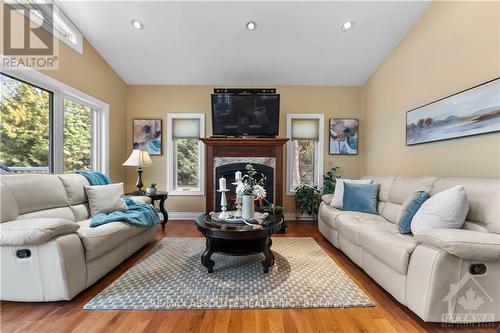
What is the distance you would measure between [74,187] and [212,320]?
2.23 m

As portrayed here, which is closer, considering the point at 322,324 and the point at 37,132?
the point at 322,324

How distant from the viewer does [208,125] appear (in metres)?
4.70

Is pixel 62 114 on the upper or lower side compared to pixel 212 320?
upper

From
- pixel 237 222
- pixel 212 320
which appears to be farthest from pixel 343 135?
pixel 212 320

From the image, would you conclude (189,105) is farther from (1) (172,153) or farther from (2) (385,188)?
(2) (385,188)

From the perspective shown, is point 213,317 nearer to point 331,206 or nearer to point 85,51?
point 331,206

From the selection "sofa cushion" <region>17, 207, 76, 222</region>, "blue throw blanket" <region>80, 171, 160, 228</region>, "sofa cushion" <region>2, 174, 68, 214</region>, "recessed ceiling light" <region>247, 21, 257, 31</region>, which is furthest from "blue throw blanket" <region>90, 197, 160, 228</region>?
"recessed ceiling light" <region>247, 21, 257, 31</region>

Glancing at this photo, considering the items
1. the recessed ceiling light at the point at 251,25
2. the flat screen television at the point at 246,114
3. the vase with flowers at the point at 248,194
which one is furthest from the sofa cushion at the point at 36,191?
the recessed ceiling light at the point at 251,25

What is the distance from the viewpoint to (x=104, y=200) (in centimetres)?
286

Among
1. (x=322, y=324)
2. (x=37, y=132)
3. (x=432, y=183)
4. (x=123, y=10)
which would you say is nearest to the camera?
(x=322, y=324)

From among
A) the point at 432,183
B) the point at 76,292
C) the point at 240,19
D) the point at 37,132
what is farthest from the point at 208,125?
the point at 432,183

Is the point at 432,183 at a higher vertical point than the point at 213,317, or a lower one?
higher

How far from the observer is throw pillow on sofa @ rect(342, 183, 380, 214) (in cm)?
315

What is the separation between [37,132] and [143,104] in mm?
2063
